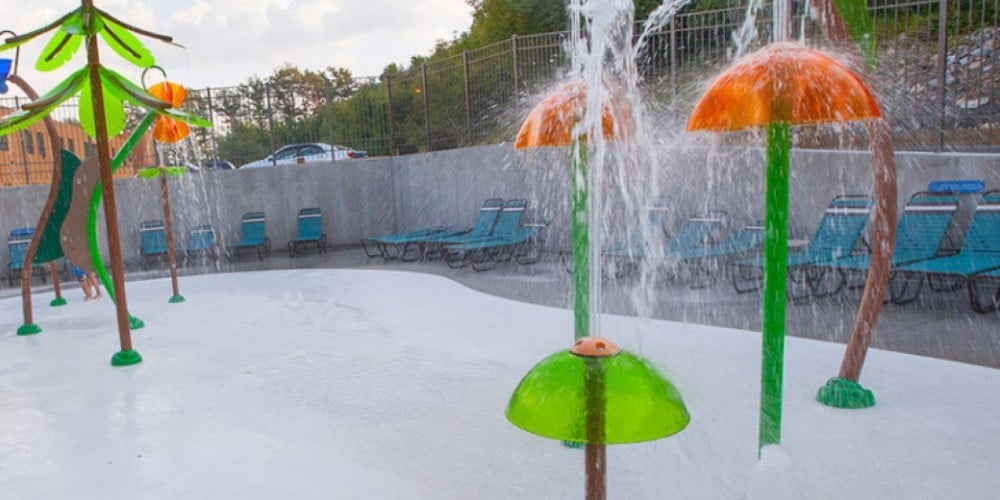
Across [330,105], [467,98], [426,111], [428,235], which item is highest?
[330,105]

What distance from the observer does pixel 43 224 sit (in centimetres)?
724

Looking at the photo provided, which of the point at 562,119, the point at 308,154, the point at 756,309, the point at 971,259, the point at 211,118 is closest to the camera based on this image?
the point at 562,119

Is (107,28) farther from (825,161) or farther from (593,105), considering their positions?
(825,161)

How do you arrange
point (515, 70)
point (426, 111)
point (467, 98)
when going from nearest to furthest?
point (515, 70) < point (467, 98) < point (426, 111)

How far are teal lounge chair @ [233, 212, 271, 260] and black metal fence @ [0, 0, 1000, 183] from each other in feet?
5.63

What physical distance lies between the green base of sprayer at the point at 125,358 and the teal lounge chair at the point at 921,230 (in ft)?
19.7

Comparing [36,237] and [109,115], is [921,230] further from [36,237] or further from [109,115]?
[36,237]

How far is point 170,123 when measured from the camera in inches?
318

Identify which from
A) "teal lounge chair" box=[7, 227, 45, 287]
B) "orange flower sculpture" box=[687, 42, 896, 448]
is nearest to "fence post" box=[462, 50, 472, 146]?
"teal lounge chair" box=[7, 227, 45, 287]

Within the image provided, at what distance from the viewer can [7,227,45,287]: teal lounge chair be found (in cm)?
1177

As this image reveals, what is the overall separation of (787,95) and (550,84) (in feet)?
30.8

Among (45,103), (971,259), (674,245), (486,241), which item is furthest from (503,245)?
(45,103)

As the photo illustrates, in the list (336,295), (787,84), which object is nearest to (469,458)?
(787,84)

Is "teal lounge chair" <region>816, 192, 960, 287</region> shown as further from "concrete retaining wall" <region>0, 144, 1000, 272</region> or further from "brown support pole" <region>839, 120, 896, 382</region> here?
"brown support pole" <region>839, 120, 896, 382</region>
